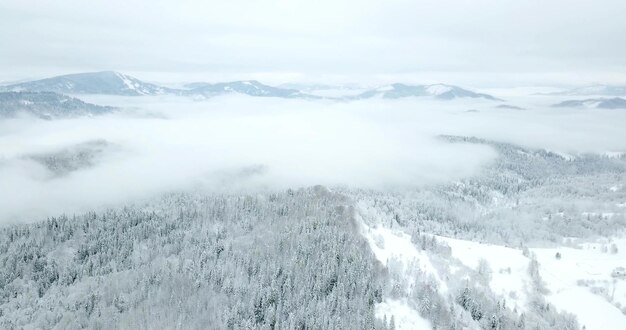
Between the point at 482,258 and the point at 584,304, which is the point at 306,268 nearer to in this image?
the point at 482,258

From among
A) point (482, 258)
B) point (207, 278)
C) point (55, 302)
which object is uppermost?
point (482, 258)

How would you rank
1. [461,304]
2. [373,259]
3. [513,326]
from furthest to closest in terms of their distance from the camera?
[373,259]
[461,304]
[513,326]

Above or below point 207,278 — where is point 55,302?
below

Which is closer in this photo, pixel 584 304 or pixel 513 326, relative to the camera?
pixel 513 326

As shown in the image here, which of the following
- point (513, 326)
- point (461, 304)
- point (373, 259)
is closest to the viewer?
point (513, 326)

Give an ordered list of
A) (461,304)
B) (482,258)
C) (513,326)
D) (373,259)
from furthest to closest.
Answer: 1. (482,258)
2. (373,259)
3. (461,304)
4. (513,326)

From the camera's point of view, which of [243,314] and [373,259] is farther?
[373,259]

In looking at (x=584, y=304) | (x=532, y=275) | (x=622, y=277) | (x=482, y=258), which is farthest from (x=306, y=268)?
(x=622, y=277)

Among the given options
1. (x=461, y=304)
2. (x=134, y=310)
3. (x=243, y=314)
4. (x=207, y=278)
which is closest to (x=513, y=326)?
(x=461, y=304)

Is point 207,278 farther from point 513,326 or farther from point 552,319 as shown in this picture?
point 552,319
